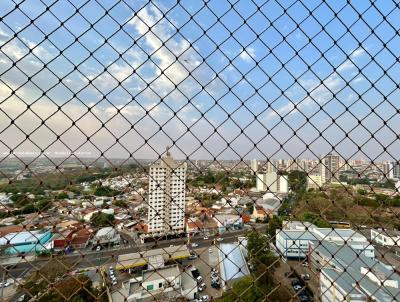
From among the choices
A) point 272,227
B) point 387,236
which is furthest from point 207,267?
point 387,236

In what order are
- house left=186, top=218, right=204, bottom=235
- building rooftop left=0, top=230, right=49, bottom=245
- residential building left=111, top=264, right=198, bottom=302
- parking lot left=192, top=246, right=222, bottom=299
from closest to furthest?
building rooftop left=0, top=230, right=49, bottom=245
residential building left=111, top=264, right=198, bottom=302
parking lot left=192, top=246, right=222, bottom=299
house left=186, top=218, right=204, bottom=235

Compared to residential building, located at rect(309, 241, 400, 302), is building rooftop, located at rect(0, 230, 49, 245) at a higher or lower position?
higher

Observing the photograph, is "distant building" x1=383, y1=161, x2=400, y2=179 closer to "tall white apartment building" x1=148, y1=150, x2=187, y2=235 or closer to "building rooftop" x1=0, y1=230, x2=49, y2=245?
"tall white apartment building" x1=148, y1=150, x2=187, y2=235

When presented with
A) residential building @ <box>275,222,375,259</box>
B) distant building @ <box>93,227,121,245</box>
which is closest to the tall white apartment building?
distant building @ <box>93,227,121,245</box>

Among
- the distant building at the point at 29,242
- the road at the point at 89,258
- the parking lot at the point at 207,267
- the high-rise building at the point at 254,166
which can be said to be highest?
the high-rise building at the point at 254,166

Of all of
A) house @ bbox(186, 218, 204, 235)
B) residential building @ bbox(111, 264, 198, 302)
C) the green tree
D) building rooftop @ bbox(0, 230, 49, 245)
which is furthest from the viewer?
the green tree

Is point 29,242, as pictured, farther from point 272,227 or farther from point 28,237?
point 272,227

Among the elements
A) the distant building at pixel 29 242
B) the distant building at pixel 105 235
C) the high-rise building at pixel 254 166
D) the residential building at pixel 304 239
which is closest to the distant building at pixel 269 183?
the high-rise building at pixel 254 166

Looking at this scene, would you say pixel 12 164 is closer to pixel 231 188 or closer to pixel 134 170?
pixel 134 170

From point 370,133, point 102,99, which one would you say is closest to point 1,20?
point 102,99

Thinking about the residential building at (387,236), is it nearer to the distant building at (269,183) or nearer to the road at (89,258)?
the distant building at (269,183)
